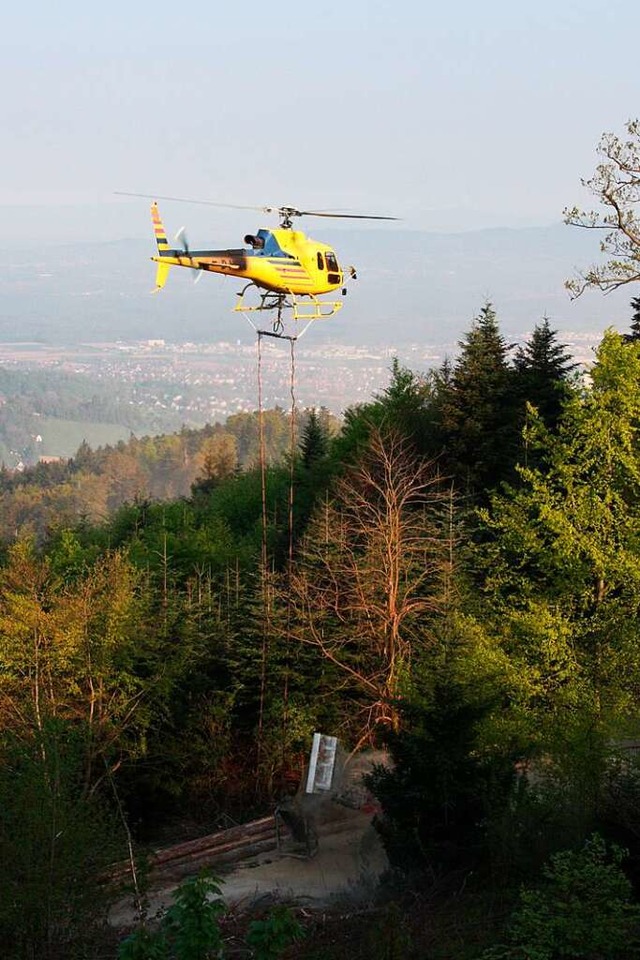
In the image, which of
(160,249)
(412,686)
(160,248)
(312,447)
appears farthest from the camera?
(312,447)

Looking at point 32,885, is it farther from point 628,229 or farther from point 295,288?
point 628,229

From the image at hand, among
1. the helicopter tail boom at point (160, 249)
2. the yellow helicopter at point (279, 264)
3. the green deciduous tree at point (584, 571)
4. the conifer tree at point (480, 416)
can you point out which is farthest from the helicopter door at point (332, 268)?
the conifer tree at point (480, 416)

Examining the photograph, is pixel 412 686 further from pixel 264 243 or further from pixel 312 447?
pixel 312 447

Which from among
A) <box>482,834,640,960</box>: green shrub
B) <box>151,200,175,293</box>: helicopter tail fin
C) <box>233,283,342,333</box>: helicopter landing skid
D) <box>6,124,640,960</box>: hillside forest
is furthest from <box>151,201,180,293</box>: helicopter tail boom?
<box>482,834,640,960</box>: green shrub

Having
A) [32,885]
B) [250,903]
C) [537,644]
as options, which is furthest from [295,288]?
[32,885]

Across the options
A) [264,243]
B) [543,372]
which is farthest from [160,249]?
[543,372]
